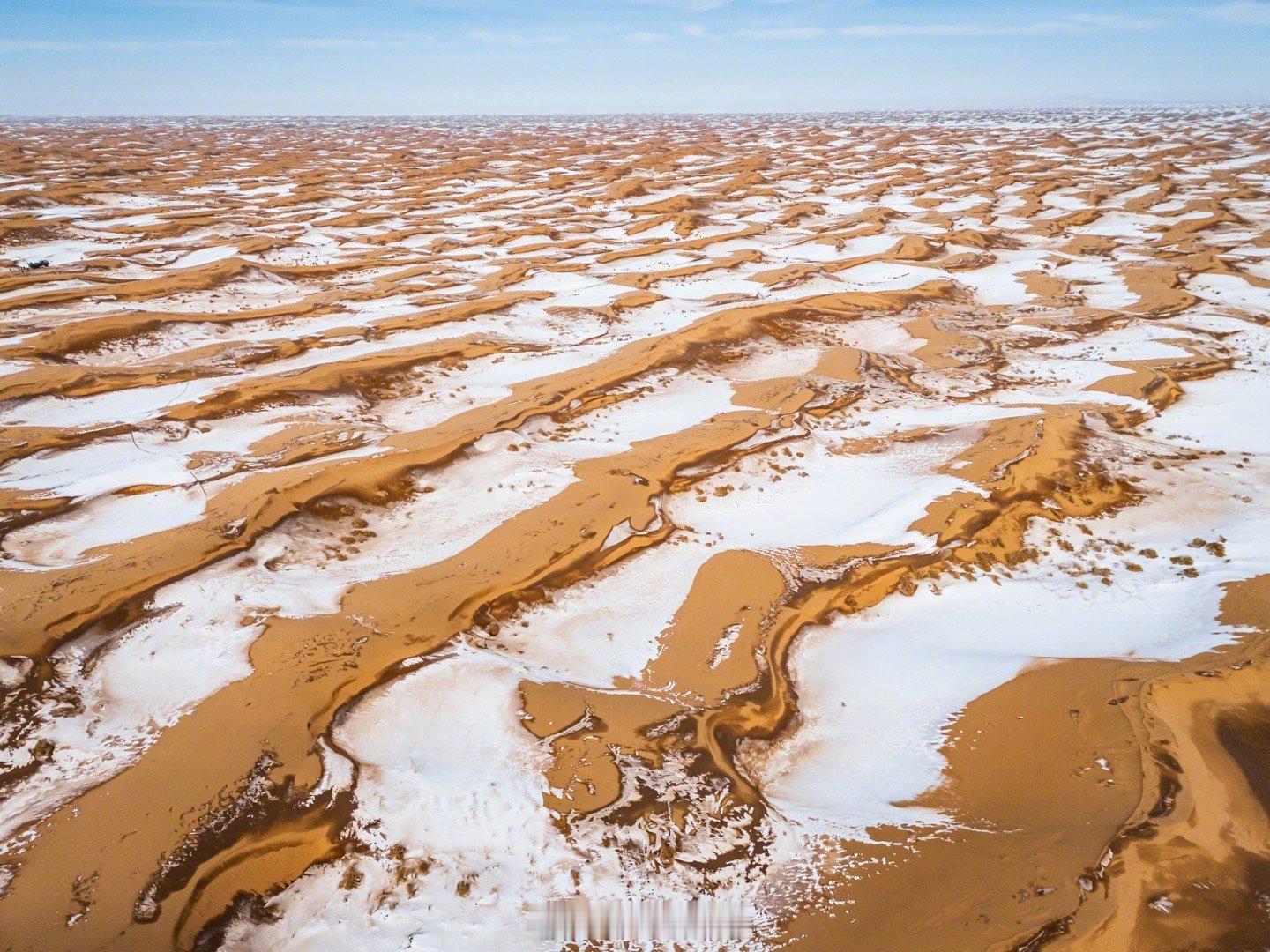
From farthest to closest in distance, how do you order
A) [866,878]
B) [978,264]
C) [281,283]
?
[978,264], [281,283], [866,878]

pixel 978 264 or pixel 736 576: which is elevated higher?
pixel 978 264

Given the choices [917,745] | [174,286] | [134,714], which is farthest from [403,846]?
[174,286]

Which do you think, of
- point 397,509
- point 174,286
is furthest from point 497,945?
point 174,286

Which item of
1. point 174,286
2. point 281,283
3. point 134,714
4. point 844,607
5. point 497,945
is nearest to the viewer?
point 497,945

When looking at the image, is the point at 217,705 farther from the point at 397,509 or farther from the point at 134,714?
the point at 397,509

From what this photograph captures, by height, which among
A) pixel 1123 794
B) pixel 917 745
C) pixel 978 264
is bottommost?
pixel 917 745

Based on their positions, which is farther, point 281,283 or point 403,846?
point 281,283
